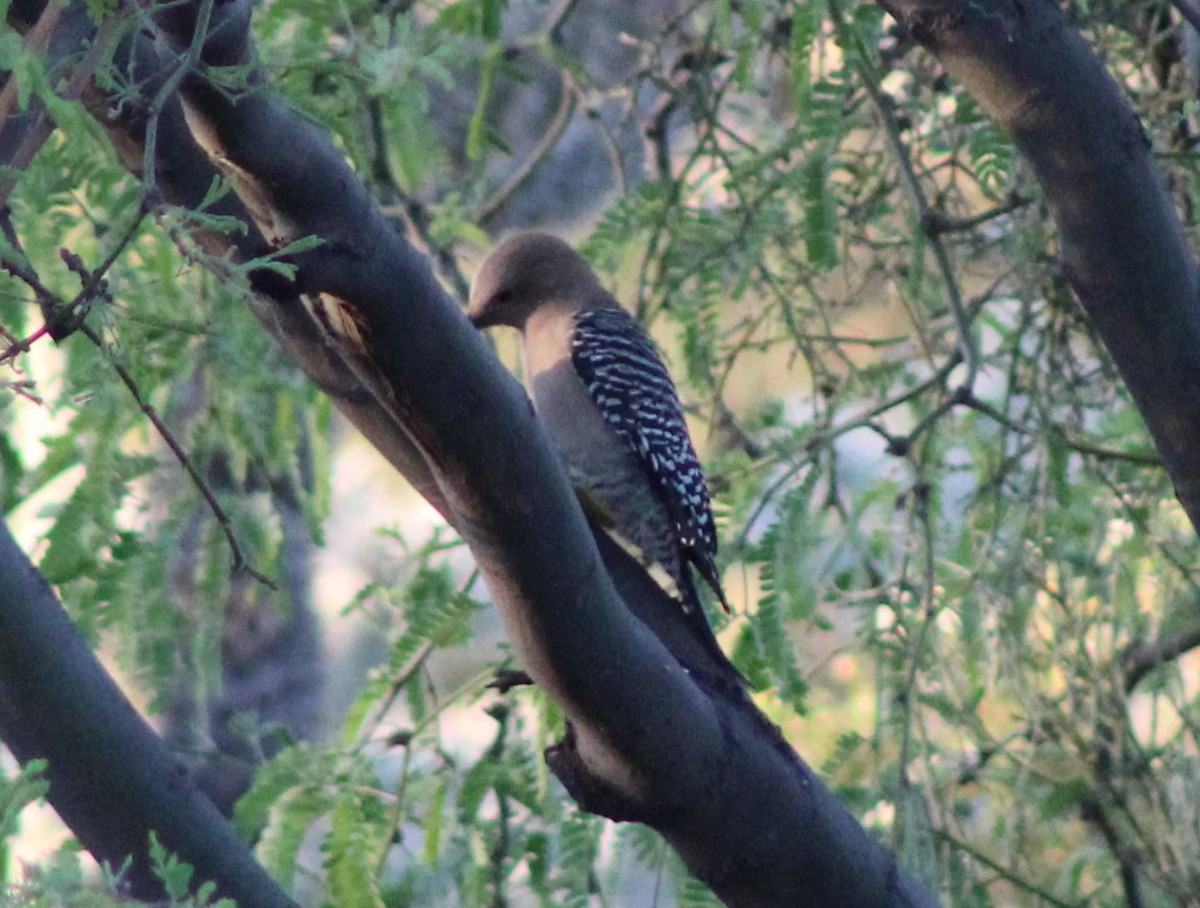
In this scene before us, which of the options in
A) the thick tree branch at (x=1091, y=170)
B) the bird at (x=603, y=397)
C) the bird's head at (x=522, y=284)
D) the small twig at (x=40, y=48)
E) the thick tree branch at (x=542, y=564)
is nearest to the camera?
the small twig at (x=40, y=48)

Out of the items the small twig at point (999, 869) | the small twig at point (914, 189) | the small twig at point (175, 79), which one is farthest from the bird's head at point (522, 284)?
the small twig at point (175, 79)

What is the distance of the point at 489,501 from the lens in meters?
2.22

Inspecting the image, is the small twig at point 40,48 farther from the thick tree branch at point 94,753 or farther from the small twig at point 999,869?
the small twig at point 999,869

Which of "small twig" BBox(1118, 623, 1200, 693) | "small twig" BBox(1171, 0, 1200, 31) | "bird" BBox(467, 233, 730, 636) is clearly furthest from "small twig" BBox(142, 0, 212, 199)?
"small twig" BBox(1118, 623, 1200, 693)

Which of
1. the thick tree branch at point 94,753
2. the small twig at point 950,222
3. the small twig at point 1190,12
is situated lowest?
the thick tree branch at point 94,753

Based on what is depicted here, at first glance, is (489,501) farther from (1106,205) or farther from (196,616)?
(196,616)

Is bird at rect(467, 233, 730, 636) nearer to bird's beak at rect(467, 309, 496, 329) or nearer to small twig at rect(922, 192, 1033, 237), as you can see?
bird's beak at rect(467, 309, 496, 329)

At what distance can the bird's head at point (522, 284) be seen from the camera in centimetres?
536

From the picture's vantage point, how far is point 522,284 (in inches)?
212

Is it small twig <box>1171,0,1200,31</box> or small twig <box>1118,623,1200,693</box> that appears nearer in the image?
small twig <box>1171,0,1200,31</box>

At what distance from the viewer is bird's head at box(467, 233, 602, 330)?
536 centimetres

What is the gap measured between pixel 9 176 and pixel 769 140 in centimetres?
318

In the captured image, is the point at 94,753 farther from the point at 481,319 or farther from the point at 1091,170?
the point at 481,319

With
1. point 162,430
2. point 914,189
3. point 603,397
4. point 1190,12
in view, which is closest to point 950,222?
point 914,189
